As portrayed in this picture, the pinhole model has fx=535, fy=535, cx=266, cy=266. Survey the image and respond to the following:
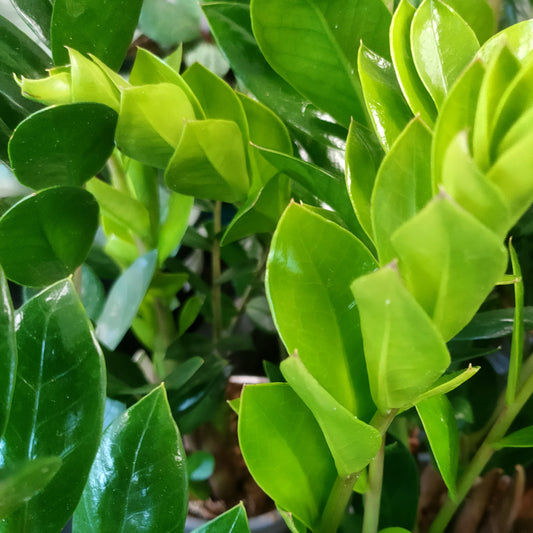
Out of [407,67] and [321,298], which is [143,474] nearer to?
[321,298]

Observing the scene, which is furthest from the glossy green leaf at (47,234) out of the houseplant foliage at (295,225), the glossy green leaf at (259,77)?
the glossy green leaf at (259,77)

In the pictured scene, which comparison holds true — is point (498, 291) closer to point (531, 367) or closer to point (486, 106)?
point (531, 367)

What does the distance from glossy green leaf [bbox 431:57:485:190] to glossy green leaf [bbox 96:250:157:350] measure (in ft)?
0.70

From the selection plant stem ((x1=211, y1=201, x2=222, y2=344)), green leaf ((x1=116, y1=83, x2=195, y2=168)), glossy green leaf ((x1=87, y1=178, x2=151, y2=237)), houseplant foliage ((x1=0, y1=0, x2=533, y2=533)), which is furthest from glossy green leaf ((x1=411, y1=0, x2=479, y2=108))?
plant stem ((x1=211, y1=201, x2=222, y2=344))

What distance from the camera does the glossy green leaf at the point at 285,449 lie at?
0.23m

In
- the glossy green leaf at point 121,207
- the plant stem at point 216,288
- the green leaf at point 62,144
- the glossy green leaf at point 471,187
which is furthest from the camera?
the plant stem at point 216,288

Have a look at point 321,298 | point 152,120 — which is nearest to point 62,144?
point 152,120

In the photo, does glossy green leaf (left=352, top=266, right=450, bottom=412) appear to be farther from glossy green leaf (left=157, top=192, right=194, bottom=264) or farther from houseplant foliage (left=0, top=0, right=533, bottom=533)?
glossy green leaf (left=157, top=192, right=194, bottom=264)

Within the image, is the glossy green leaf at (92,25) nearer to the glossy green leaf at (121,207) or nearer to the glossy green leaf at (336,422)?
the glossy green leaf at (121,207)

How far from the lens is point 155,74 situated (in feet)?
0.92

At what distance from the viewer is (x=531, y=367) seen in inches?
12.3

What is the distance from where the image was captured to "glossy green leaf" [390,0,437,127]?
0.23 m

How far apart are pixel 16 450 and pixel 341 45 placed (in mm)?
246

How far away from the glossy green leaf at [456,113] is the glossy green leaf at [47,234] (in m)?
0.18
